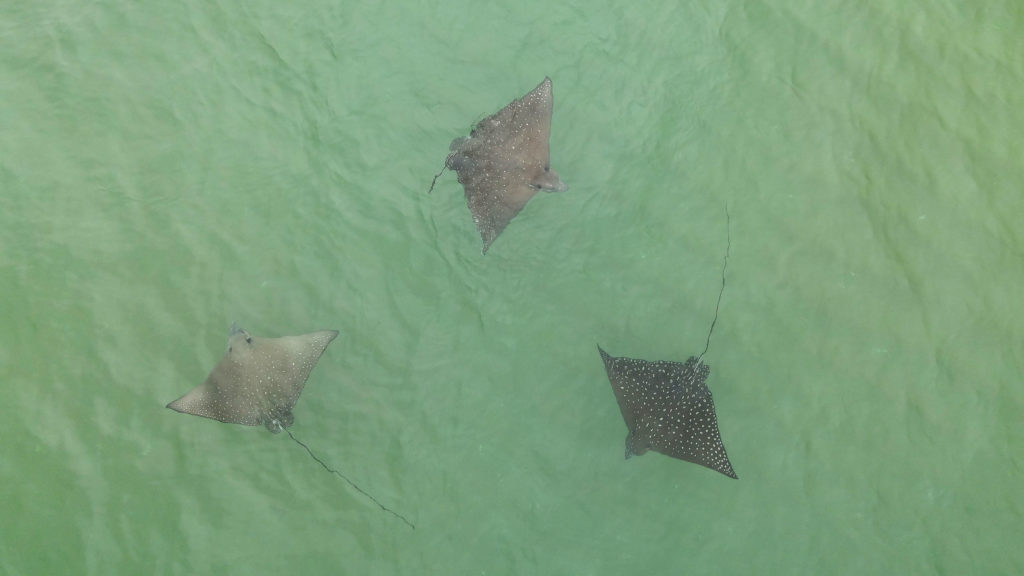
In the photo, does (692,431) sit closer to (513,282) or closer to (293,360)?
(513,282)

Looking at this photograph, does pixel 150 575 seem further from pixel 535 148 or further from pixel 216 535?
pixel 535 148

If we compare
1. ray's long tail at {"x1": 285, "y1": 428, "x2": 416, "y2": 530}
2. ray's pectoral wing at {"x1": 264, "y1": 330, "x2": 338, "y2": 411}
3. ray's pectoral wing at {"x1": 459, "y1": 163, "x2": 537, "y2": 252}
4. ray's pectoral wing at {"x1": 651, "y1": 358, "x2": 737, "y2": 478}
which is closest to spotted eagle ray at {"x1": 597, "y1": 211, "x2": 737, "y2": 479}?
ray's pectoral wing at {"x1": 651, "y1": 358, "x2": 737, "y2": 478}

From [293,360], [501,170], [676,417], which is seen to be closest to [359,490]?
[293,360]

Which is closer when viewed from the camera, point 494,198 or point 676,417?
point 676,417

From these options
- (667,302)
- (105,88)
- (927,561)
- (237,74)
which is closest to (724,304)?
(667,302)

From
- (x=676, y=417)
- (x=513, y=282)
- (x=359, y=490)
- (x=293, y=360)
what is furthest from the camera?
(x=513, y=282)

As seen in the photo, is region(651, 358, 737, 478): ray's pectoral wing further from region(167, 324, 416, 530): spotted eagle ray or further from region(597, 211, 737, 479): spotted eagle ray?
region(167, 324, 416, 530): spotted eagle ray
